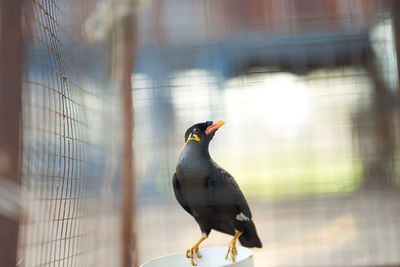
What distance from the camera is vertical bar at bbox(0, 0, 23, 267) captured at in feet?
1.20

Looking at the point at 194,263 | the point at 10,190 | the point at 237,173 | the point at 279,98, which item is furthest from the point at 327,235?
the point at 10,190

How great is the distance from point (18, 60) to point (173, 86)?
367 millimetres

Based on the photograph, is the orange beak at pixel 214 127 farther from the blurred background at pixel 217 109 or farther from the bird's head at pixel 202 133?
the blurred background at pixel 217 109

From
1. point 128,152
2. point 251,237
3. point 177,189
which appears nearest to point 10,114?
point 177,189

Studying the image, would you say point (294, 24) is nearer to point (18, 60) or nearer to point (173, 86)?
point (173, 86)

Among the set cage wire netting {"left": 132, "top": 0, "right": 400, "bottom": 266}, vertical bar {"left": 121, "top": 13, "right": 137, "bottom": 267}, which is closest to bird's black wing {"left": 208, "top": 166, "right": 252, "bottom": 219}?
cage wire netting {"left": 132, "top": 0, "right": 400, "bottom": 266}

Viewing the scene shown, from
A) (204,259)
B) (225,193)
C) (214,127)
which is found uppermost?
(214,127)

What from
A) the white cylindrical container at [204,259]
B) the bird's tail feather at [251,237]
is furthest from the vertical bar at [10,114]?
the bird's tail feather at [251,237]

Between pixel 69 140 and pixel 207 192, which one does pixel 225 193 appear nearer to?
pixel 207 192

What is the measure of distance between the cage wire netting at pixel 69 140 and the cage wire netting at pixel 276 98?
0.36ft

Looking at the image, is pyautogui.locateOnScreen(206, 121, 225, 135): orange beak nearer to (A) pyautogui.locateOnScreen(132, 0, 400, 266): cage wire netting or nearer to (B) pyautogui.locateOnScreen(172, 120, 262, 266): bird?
(B) pyautogui.locateOnScreen(172, 120, 262, 266): bird

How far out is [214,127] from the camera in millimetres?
533

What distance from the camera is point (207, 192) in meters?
0.51

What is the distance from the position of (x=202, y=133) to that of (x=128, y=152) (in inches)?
15.7
